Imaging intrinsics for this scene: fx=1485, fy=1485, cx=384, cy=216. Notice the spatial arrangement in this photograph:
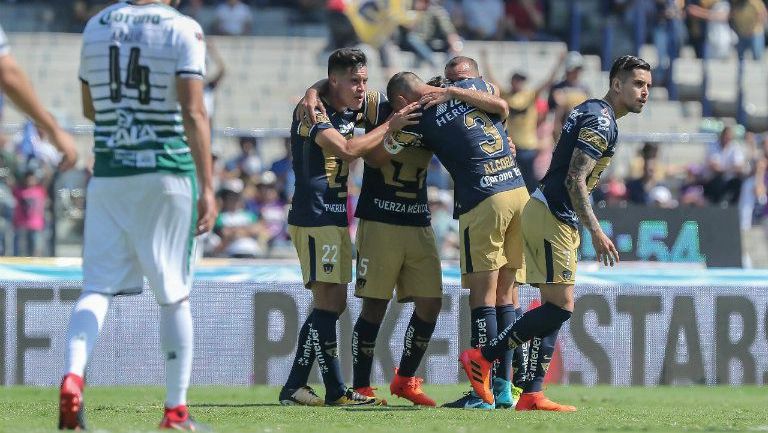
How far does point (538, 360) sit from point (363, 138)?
181cm

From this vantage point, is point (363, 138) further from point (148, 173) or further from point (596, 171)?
point (148, 173)

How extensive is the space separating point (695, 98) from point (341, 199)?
46.1ft

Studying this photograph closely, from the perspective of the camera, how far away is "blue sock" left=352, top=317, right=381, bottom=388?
1027 centimetres

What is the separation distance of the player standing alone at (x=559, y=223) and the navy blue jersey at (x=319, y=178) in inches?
52.5

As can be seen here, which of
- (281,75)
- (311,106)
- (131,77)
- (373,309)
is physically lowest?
(373,309)

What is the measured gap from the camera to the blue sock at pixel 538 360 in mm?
9516

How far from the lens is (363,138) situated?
9.53 metres

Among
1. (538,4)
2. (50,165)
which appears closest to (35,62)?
(50,165)

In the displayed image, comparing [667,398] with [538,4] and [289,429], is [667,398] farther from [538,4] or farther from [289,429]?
[538,4]

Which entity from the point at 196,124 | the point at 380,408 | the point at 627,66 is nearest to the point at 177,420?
the point at 196,124

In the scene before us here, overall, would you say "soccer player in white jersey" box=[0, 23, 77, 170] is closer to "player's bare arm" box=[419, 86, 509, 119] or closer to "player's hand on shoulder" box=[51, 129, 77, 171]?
"player's hand on shoulder" box=[51, 129, 77, 171]

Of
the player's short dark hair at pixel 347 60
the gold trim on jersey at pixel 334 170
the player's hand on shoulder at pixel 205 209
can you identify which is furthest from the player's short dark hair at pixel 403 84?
the player's hand on shoulder at pixel 205 209

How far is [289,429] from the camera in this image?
25.8 feet

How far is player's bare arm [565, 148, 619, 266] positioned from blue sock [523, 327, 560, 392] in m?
0.74
